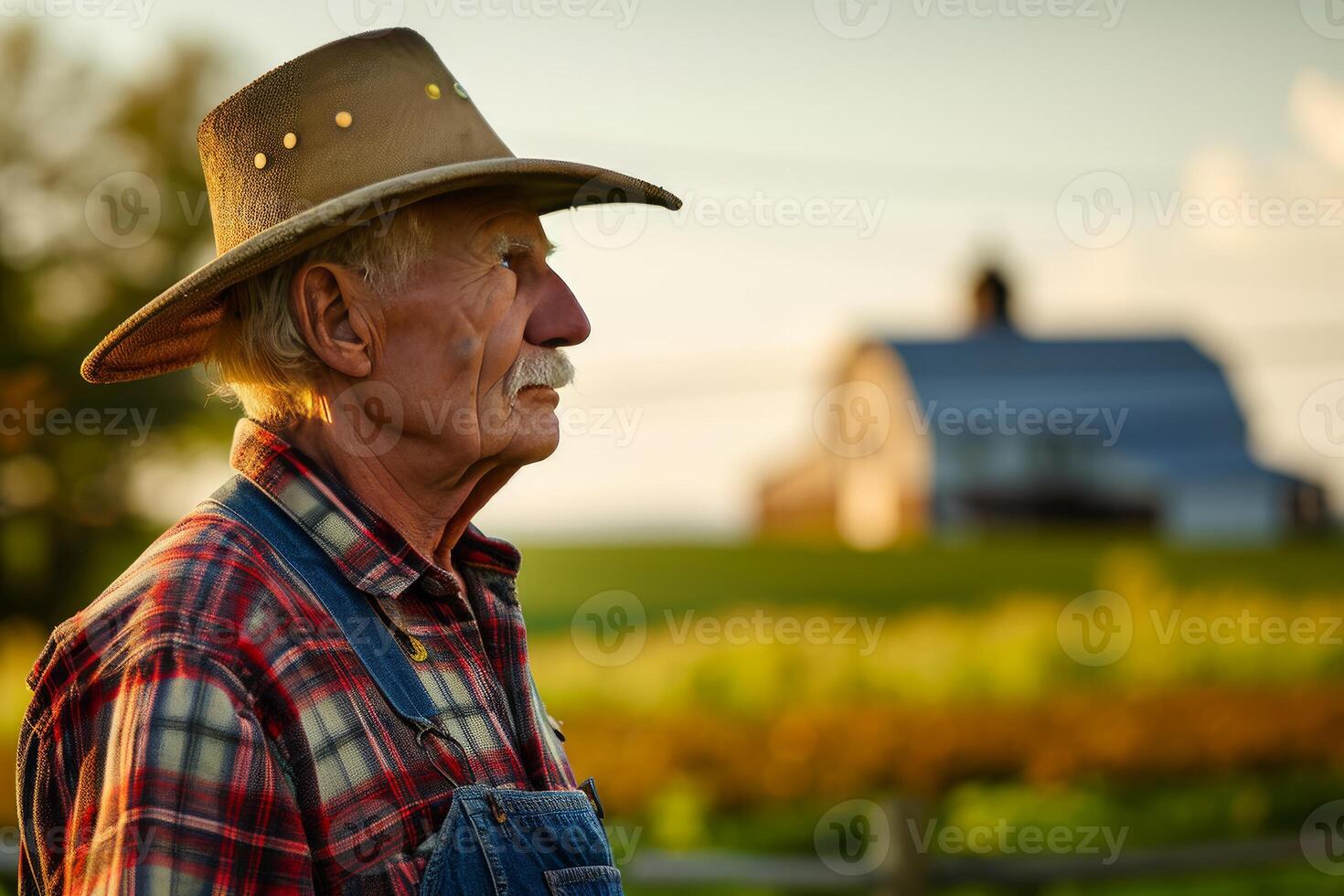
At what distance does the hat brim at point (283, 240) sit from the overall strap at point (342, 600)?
31 cm

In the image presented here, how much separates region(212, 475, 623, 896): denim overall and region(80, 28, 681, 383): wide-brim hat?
36cm

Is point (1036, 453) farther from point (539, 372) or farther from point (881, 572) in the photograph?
point (539, 372)

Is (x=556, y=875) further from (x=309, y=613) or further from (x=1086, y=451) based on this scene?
(x=1086, y=451)

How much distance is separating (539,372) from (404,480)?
28 cm

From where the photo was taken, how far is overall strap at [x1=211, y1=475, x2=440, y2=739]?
6.04 feet

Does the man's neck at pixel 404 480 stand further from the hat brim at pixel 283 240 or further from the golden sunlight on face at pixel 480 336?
the hat brim at pixel 283 240

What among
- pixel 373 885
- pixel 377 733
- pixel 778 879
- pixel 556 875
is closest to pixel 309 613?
pixel 377 733

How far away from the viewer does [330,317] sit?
81.7 inches

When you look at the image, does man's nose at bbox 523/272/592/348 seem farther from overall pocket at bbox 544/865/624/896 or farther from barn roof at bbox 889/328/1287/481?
barn roof at bbox 889/328/1287/481

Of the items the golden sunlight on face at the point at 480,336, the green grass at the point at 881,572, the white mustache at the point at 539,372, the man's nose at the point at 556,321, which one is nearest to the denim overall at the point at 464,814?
the golden sunlight on face at the point at 480,336

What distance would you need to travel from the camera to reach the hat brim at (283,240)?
194 centimetres

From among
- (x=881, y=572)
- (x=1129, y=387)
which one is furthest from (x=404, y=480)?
(x=1129, y=387)

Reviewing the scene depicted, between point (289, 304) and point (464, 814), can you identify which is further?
point (289, 304)

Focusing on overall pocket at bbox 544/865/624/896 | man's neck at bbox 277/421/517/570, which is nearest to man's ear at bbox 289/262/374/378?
man's neck at bbox 277/421/517/570
